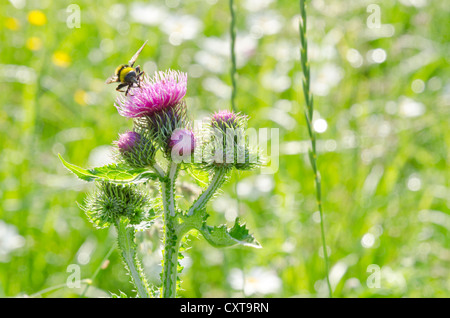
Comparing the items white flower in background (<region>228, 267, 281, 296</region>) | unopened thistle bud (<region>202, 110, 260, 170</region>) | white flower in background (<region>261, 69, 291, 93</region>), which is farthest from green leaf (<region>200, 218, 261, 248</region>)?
white flower in background (<region>261, 69, 291, 93</region>)

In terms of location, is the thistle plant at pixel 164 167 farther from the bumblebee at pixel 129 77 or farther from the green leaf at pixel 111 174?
the bumblebee at pixel 129 77

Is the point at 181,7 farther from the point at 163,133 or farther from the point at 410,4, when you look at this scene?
the point at 163,133

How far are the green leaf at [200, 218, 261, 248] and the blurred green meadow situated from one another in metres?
0.64

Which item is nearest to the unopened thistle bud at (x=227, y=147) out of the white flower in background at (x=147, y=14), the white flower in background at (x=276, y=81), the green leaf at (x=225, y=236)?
the green leaf at (x=225, y=236)

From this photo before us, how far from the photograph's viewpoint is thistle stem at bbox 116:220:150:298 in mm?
1723

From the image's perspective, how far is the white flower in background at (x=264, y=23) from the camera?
17.0ft

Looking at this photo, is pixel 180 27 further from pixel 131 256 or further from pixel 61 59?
pixel 131 256

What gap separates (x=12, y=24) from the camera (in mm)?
4816

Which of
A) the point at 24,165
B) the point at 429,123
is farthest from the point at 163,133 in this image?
the point at 429,123

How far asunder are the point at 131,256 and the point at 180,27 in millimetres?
3484

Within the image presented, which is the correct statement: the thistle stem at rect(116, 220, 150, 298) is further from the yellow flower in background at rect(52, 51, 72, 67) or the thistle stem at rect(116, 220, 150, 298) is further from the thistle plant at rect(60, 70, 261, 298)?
the yellow flower in background at rect(52, 51, 72, 67)

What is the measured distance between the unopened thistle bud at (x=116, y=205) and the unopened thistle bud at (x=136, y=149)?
0.30 feet

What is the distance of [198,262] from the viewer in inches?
134

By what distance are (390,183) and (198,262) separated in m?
1.46
